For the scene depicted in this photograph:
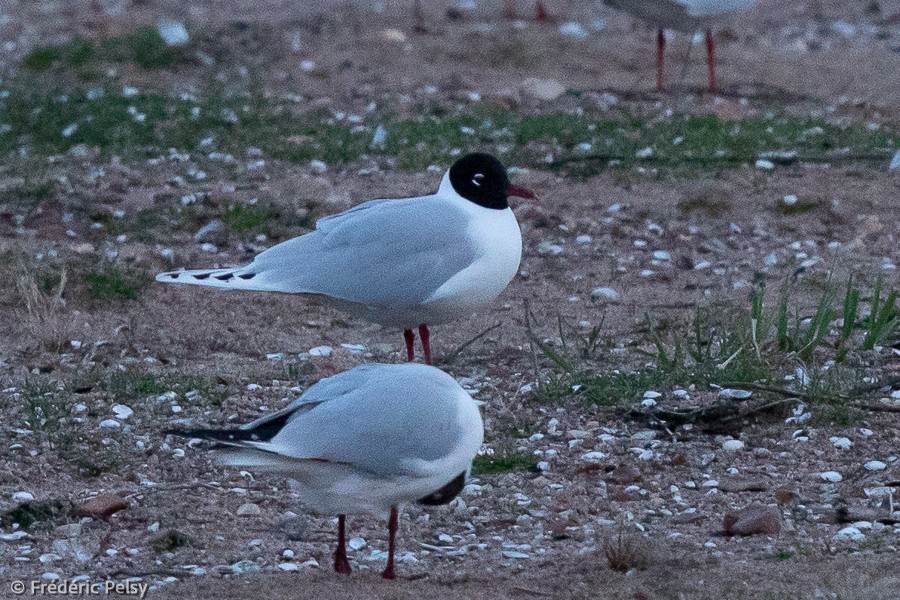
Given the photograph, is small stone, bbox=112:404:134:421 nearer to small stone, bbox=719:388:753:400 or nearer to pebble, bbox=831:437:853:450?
small stone, bbox=719:388:753:400

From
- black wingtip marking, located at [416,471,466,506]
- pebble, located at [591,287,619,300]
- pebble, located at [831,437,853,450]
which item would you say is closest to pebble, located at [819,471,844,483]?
pebble, located at [831,437,853,450]

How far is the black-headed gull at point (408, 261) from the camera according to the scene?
4.88 metres

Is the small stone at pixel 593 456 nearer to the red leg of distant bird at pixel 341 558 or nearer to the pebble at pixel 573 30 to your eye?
the red leg of distant bird at pixel 341 558

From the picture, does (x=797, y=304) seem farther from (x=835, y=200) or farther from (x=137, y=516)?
(x=137, y=516)

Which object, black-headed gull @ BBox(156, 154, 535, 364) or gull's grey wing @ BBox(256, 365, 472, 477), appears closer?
gull's grey wing @ BBox(256, 365, 472, 477)

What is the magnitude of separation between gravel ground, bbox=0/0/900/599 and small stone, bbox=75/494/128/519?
0.6 inches

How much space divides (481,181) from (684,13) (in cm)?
486

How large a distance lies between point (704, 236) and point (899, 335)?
1.54 m

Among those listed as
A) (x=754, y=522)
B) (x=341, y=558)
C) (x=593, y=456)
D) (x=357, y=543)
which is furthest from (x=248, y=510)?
(x=754, y=522)

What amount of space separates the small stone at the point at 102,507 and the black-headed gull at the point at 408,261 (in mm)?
935

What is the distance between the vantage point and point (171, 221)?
6941mm

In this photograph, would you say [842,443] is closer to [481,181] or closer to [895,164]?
[481,181]

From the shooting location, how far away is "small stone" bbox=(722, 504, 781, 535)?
3.91 meters

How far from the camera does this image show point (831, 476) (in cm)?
430
